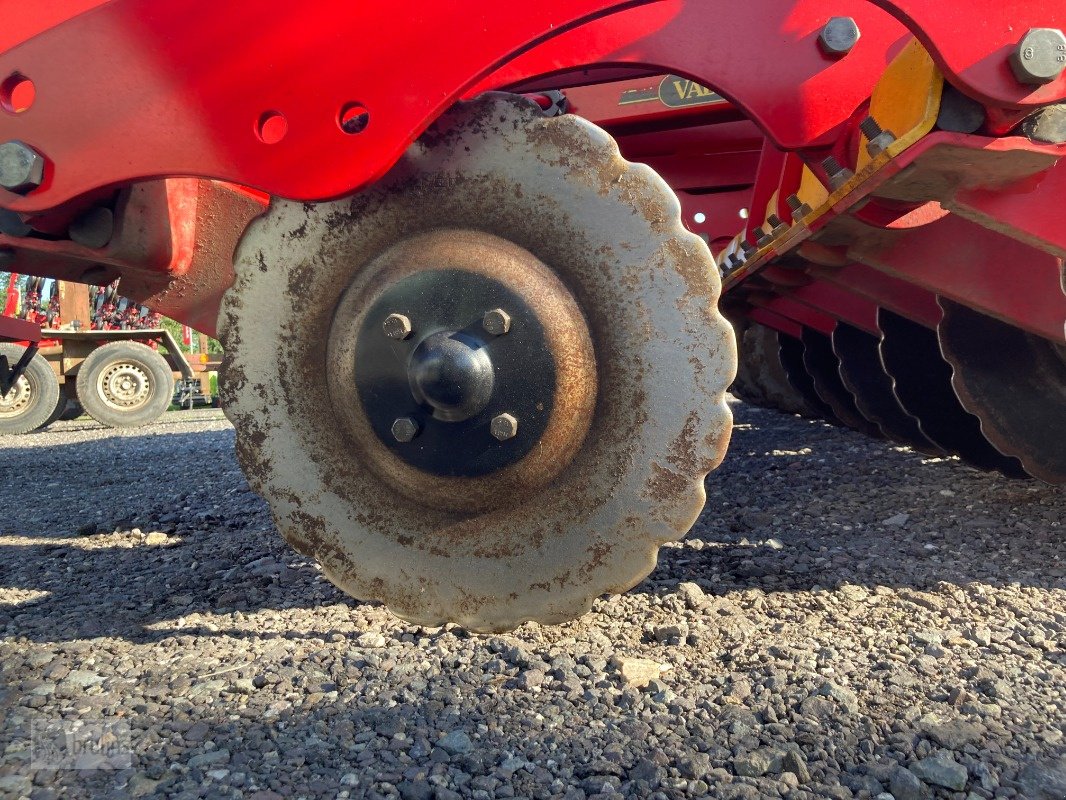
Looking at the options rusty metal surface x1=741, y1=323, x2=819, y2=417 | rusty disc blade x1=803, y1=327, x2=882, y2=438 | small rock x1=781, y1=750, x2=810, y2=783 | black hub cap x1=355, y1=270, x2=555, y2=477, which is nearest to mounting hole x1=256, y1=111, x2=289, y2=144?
black hub cap x1=355, y1=270, x2=555, y2=477

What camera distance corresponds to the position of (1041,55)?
124 cm

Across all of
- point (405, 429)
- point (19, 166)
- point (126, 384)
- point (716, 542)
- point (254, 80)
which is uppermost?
point (254, 80)

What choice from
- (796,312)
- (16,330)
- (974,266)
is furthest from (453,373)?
(16,330)

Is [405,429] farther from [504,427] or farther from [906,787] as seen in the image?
[906,787]

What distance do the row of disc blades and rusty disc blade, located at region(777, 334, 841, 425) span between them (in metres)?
0.30

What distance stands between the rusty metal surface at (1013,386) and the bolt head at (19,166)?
7.18ft

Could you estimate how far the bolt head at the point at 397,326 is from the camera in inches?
52.8

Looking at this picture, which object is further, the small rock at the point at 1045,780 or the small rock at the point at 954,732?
the small rock at the point at 954,732

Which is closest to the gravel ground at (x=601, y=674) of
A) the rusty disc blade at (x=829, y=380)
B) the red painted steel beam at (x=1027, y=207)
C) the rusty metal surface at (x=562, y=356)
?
the rusty metal surface at (x=562, y=356)

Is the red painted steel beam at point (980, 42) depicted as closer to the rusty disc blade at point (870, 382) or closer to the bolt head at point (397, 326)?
the bolt head at point (397, 326)

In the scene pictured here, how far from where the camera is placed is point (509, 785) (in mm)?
1178

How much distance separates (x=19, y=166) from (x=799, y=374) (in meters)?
4.53

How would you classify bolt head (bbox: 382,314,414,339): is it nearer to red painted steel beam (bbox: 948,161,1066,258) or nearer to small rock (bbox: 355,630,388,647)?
small rock (bbox: 355,630,388,647)

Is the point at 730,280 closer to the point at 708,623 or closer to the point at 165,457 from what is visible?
the point at 708,623
